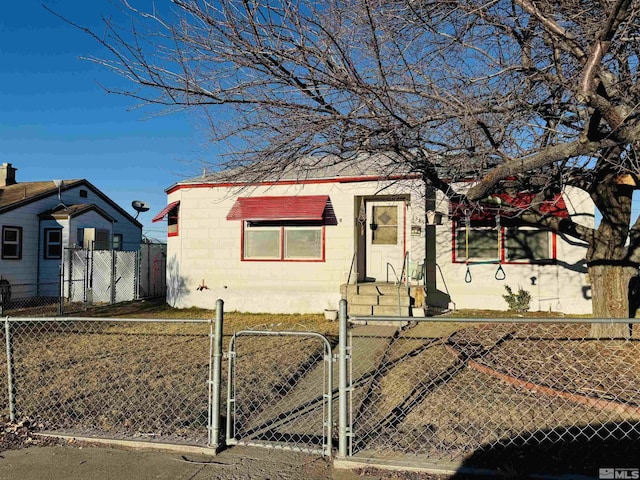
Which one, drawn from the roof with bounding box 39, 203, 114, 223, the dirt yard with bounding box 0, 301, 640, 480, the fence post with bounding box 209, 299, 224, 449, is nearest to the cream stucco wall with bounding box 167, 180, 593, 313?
the dirt yard with bounding box 0, 301, 640, 480

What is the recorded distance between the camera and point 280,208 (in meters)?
11.4

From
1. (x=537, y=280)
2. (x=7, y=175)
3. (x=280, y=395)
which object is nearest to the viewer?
(x=280, y=395)

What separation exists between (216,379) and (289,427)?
0.95 meters

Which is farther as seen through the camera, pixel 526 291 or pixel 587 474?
pixel 526 291

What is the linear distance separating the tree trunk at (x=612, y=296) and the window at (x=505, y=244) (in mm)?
4065

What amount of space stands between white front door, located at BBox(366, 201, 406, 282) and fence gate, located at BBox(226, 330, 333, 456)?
419cm

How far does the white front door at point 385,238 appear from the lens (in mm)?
11320

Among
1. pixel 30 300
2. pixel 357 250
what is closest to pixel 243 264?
pixel 357 250

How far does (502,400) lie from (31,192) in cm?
1826

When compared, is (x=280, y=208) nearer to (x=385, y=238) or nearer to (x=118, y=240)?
(x=385, y=238)

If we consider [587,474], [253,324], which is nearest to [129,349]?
[253,324]

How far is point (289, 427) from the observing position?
419 cm

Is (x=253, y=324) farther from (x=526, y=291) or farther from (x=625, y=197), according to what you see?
(x=625, y=197)

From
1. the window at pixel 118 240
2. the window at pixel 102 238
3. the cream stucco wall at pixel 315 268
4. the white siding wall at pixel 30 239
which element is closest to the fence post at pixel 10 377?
the cream stucco wall at pixel 315 268
